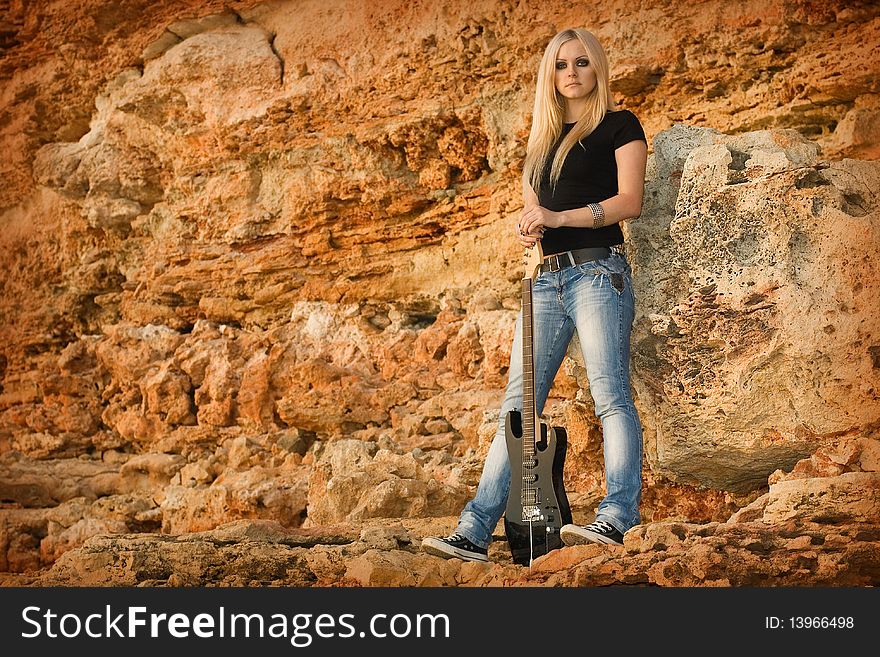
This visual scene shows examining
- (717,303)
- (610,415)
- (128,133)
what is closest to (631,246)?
(717,303)

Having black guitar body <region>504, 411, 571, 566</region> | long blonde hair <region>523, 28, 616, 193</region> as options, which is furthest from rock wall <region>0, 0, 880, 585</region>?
long blonde hair <region>523, 28, 616, 193</region>

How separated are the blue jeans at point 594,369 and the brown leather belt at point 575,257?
2cm

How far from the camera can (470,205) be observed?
7152mm

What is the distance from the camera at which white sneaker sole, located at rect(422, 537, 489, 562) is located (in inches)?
168

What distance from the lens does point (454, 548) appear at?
4273mm

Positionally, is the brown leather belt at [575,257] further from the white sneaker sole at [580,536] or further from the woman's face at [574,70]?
the white sneaker sole at [580,536]

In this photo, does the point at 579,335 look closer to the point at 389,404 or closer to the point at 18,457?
the point at 389,404

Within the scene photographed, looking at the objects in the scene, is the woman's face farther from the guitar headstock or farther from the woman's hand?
the guitar headstock

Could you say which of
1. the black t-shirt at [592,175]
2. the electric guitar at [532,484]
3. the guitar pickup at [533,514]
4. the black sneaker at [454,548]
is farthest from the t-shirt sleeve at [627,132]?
the black sneaker at [454,548]

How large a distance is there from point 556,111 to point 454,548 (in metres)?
1.70

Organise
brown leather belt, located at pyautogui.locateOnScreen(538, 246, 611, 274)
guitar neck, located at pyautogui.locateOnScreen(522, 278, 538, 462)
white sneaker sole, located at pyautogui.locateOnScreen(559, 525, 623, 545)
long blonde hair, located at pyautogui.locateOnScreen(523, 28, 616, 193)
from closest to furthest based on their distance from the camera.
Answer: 1. white sneaker sole, located at pyautogui.locateOnScreen(559, 525, 623, 545)
2. guitar neck, located at pyautogui.locateOnScreen(522, 278, 538, 462)
3. brown leather belt, located at pyautogui.locateOnScreen(538, 246, 611, 274)
4. long blonde hair, located at pyautogui.locateOnScreen(523, 28, 616, 193)

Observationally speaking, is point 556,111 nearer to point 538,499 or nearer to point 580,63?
point 580,63

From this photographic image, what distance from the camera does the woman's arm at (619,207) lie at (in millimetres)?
4332

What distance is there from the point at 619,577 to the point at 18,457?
5.65 m
